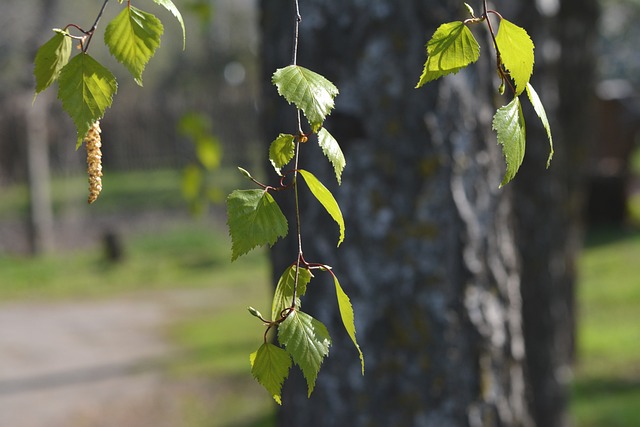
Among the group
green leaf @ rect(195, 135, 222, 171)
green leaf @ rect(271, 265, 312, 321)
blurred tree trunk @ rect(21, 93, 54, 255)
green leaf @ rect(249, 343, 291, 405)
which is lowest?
blurred tree trunk @ rect(21, 93, 54, 255)

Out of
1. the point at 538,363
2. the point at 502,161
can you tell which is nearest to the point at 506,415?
the point at 502,161

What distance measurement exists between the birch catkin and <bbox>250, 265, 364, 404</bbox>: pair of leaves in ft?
0.77

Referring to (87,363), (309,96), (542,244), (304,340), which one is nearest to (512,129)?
(309,96)

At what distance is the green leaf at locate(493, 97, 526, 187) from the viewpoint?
1094 millimetres

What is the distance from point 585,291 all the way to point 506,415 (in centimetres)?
702

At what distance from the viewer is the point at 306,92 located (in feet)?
3.60

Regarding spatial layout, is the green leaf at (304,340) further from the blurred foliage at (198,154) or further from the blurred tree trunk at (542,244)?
the blurred tree trunk at (542,244)

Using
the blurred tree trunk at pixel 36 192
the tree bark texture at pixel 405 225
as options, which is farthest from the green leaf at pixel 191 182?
the blurred tree trunk at pixel 36 192

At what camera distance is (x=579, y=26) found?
6.79m

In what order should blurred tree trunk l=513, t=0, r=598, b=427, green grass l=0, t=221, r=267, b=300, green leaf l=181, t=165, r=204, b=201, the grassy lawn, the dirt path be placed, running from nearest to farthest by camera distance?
green leaf l=181, t=165, r=204, b=201
blurred tree trunk l=513, t=0, r=598, b=427
the grassy lawn
the dirt path
green grass l=0, t=221, r=267, b=300

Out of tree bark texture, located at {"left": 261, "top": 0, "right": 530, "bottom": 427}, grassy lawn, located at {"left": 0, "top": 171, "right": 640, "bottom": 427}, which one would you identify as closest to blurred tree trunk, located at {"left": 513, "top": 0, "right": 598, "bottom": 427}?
grassy lawn, located at {"left": 0, "top": 171, "right": 640, "bottom": 427}

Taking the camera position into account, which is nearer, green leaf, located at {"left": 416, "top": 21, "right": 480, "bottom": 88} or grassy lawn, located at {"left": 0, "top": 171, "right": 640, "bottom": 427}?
green leaf, located at {"left": 416, "top": 21, "right": 480, "bottom": 88}

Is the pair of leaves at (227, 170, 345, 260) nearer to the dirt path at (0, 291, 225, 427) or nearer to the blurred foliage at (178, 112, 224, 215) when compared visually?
the blurred foliage at (178, 112, 224, 215)

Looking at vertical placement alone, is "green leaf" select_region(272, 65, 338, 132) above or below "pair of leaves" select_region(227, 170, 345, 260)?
above
